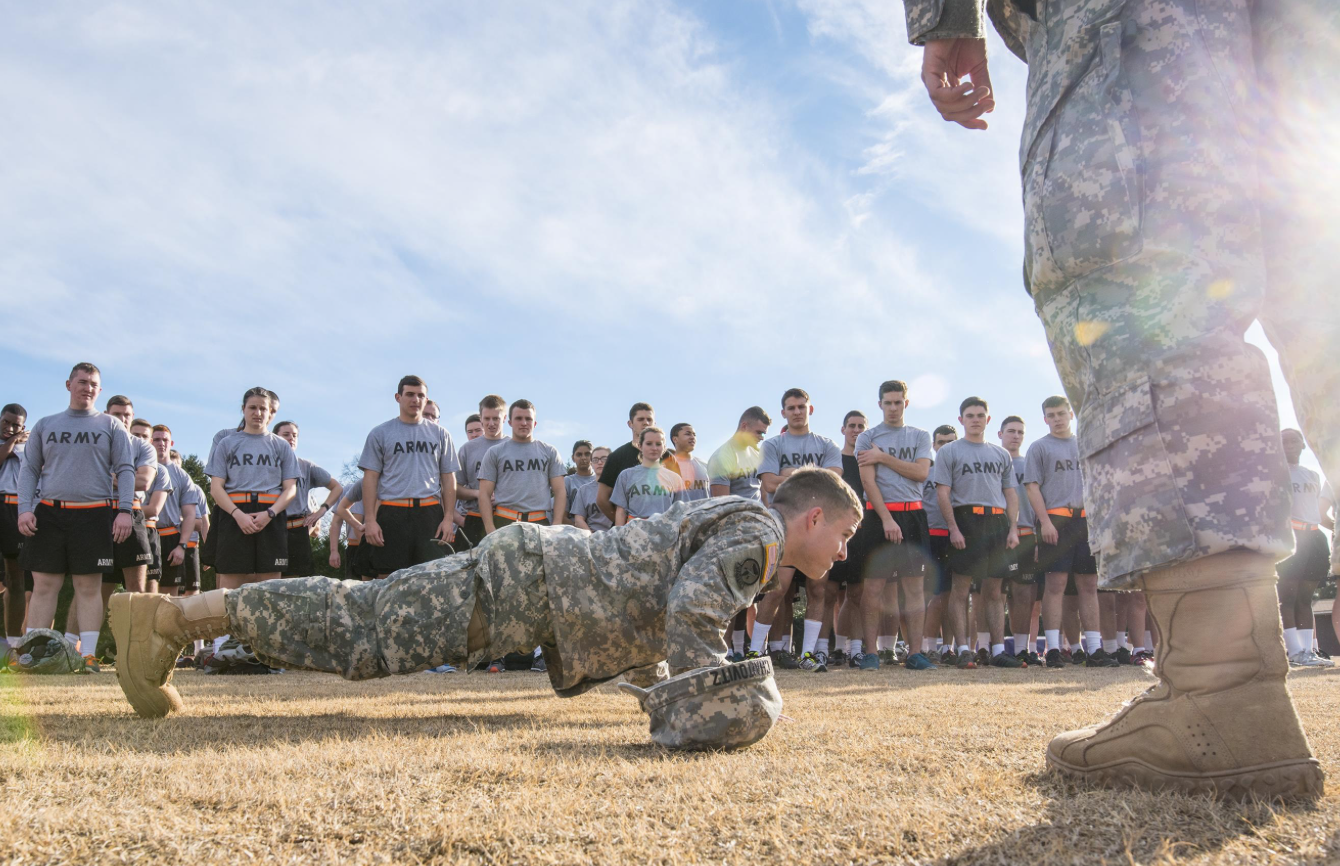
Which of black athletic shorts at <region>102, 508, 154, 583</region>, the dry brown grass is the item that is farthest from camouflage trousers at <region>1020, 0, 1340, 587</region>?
black athletic shorts at <region>102, 508, 154, 583</region>

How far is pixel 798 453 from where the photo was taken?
753 centimetres

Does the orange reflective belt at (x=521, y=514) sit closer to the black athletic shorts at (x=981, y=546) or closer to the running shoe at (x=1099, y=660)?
the black athletic shorts at (x=981, y=546)

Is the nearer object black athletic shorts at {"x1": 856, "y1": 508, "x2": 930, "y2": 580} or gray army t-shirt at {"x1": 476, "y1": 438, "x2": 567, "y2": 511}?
gray army t-shirt at {"x1": 476, "y1": 438, "x2": 567, "y2": 511}

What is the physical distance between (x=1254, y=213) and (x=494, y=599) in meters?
2.22

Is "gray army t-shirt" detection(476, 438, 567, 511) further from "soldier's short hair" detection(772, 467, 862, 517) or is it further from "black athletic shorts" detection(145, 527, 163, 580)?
"soldier's short hair" detection(772, 467, 862, 517)

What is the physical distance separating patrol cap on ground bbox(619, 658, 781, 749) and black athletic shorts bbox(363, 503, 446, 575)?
4806 mm

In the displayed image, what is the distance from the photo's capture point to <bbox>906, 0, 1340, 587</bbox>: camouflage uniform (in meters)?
1.47

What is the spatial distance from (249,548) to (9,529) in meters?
2.52

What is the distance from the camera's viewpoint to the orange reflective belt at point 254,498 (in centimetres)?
704

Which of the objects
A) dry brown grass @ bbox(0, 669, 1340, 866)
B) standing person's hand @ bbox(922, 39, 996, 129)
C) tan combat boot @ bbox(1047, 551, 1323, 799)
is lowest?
dry brown grass @ bbox(0, 669, 1340, 866)

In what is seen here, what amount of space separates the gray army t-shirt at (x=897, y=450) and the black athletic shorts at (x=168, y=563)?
6941 millimetres

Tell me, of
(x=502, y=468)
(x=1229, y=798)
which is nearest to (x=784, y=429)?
(x=502, y=468)

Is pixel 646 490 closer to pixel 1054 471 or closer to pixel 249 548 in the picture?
pixel 249 548

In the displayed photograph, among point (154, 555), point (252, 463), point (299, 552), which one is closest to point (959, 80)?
point (252, 463)
